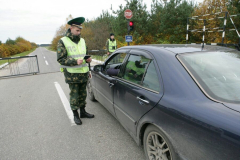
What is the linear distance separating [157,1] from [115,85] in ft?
58.0

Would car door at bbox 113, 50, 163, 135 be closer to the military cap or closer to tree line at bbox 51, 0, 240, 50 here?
the military cap

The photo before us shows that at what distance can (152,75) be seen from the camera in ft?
6.70

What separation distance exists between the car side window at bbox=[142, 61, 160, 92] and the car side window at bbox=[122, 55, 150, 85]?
0.10 metres

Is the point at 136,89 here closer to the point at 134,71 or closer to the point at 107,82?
the point at 134,71

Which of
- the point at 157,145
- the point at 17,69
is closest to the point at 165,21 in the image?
the point at 17,69

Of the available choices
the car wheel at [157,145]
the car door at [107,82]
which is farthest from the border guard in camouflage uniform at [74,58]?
the car wheel at [157,145]

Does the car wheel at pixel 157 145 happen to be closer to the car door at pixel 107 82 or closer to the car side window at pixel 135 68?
the car side window at pixel 135 68

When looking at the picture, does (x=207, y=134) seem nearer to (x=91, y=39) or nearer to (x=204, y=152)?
(x=204, y=152)

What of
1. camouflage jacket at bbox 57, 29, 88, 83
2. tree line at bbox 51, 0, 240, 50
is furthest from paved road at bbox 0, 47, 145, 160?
tree line at bbox 51, 0, 240, 50

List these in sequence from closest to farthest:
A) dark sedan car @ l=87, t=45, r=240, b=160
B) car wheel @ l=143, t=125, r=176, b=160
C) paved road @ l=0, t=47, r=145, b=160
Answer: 1. dark sedan car @ l=87, t=45, r=240, b=160
2. car wheel @ l=143, t=125, r=176, b=160
3. paved road @ l=0, t=47, r=145, b=160

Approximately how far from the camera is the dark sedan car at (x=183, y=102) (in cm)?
127

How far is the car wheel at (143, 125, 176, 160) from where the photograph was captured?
1.70 m

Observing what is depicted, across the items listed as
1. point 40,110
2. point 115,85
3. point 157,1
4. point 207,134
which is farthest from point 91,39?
point 207,134

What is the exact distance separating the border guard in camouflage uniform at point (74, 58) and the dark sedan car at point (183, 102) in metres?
1.04
